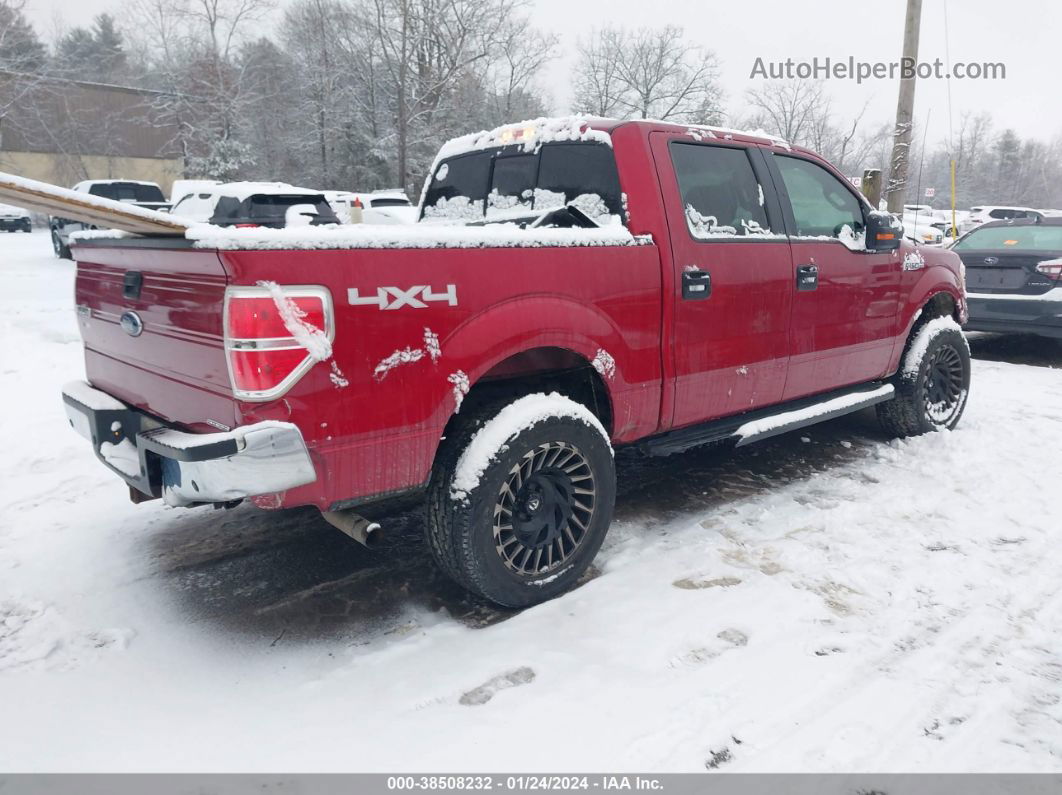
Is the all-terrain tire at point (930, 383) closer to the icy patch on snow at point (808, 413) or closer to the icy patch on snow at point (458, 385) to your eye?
the icy patch on snow at point (808, 413)

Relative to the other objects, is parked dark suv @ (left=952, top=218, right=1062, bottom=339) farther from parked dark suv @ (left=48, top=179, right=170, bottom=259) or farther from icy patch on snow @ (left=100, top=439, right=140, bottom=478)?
parked dark suv @ (left=48, top=179, right=170, bottom=259)

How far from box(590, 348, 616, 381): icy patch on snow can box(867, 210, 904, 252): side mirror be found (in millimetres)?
2308

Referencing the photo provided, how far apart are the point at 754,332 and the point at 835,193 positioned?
4.59 ft

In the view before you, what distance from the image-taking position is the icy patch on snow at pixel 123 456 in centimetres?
274

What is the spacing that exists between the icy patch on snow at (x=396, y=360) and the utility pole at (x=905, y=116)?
1086cm

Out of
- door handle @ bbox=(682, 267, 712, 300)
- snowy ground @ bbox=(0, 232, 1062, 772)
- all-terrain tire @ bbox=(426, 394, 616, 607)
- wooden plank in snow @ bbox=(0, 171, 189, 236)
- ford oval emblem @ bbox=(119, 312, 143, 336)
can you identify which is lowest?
snowy ground @ bbox=(0, 232, 1062, 772)

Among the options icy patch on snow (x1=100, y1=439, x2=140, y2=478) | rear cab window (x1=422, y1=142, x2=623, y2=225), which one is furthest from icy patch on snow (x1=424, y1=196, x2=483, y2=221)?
icy patch on snow (x1=100, y1=439, x2=140, y2=478)

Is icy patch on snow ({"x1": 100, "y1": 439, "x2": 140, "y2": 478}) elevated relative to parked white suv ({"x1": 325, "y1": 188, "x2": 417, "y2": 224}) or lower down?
lower down

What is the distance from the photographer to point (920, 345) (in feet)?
16.8

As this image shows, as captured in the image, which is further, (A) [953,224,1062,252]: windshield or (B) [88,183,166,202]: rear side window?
(B) [88,183,166,202]: rear side window

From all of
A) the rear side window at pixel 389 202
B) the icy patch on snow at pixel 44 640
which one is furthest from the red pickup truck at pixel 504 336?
the rear side window at pixel 389 202

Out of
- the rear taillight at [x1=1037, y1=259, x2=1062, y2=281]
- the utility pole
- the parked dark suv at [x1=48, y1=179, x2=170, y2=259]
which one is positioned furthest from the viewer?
the parked dark suv at [x1=48, y1=179, x2=170, y2=259]

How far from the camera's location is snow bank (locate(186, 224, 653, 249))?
224 cm

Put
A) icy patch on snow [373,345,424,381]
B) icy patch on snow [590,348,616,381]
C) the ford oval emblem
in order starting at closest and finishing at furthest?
1. icy patch on snow [373,345,424,381]
2. the ford oval emblem
3. icy patch on snow [590,348,616,381]
